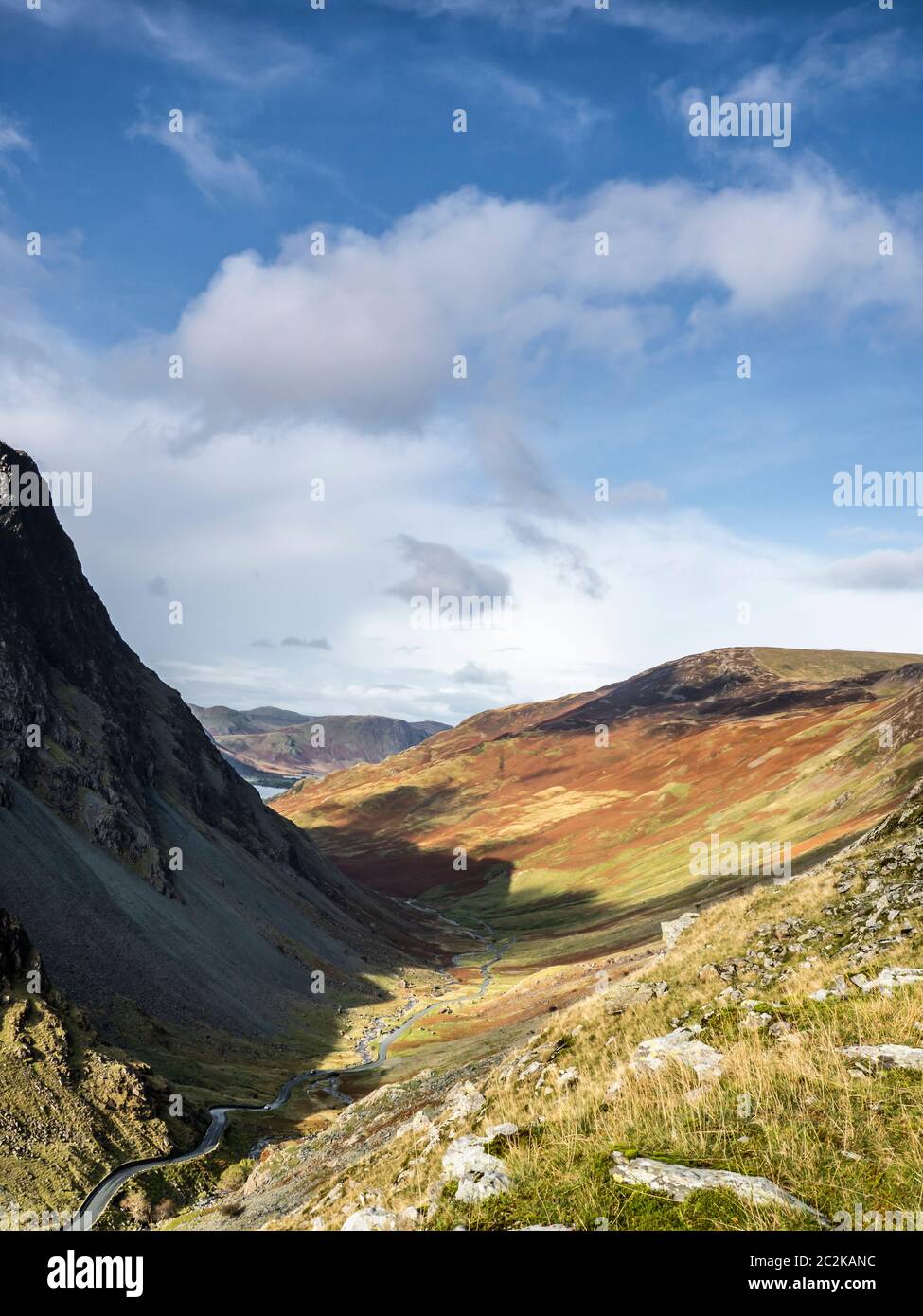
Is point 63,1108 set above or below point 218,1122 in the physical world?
above

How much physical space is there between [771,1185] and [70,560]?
429ft

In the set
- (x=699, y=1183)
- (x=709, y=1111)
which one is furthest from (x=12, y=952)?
(x=699, y=1183)

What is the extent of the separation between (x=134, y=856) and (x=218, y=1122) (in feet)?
145

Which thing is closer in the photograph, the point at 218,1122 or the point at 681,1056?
the point at 681,1056

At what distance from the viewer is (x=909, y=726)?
127 meters

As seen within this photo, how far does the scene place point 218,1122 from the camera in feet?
156

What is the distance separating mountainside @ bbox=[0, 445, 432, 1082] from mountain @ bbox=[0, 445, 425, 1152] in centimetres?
25

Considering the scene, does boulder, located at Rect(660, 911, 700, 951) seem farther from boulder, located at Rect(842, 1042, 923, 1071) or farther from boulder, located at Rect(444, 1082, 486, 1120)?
boulder, located at Rect(842, 1042, 923, 1071)

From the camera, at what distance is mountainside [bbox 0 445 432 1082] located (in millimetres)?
67812
